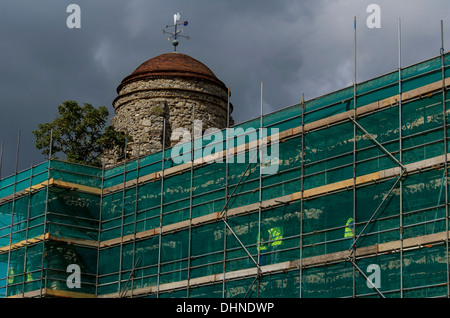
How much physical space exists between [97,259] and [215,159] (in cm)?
607

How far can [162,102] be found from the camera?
38.8 meters

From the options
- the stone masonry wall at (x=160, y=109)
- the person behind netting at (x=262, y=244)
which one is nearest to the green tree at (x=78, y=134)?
the stone masonry wall at (x=160, y=109)

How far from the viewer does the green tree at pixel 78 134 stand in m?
38.8

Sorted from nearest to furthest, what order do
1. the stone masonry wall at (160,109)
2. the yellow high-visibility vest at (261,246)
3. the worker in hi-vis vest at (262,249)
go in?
1. the worker in hi-vis vest at (262,249)
2. the yellow high-visibility vest at (261,246)
3. the stone masonry wall at (160,109)

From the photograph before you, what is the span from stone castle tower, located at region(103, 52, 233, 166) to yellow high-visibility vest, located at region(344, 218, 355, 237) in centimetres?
1337

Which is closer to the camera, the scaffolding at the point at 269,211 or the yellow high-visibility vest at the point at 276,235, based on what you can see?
the scaffolding at the point at 269,211

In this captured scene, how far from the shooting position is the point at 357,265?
84.2ft

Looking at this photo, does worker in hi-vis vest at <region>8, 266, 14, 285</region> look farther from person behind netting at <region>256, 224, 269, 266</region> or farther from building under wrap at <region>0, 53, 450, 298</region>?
person behind netting at <region>256, 224, 269, 266</region>

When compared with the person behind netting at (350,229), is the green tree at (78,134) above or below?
above

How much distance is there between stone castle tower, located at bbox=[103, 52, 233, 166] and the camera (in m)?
38.7

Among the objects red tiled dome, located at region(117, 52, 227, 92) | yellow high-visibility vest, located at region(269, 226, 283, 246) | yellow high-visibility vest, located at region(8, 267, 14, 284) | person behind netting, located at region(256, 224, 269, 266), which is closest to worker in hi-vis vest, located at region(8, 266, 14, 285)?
yellow high-visibility vest, located at region(8, 267, 14, 284)

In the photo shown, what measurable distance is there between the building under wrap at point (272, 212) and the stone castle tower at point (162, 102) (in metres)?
4.07

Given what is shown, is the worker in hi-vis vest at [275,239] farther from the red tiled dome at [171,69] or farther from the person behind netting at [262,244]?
the red tiled dome at [171,69]

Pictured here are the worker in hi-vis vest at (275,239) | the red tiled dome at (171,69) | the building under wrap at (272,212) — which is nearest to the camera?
the building under wrap at (272,212)
